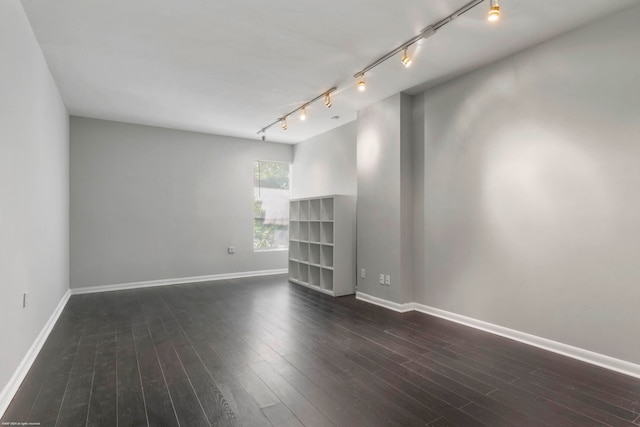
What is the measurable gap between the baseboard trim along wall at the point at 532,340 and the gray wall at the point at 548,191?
6 centimetres

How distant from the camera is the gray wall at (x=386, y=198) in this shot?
4184mm

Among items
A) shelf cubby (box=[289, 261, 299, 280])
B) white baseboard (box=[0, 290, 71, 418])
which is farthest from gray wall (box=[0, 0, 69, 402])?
shelf cubby (box=[289, 261, 299, 280])

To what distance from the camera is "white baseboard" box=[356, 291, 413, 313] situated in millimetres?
4129

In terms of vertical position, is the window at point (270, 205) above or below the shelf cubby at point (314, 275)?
above

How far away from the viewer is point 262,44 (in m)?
3.01

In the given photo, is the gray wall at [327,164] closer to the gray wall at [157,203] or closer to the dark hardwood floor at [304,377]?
the gray wall at [157,203]

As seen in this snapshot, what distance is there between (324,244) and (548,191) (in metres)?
3.10

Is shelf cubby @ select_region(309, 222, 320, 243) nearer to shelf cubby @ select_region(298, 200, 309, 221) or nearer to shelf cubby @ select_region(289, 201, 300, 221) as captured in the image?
shelf cubby @ select_region(298, 200, 309, 221)

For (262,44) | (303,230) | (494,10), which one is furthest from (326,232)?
(494,10)

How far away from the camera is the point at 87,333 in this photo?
338cm

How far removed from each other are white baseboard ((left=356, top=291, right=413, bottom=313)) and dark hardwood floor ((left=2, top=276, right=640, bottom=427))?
0.80 ft

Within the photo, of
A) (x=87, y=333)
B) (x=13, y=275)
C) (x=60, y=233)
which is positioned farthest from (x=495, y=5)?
(x=60, y=233)

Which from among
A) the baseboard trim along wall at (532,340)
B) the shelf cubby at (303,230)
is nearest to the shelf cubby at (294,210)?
the shelf cubby at (303,230)

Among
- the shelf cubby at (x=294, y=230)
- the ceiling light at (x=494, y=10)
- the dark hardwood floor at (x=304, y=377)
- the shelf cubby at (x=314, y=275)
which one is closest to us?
the dark hardwood floor at (x=304, y=377)
